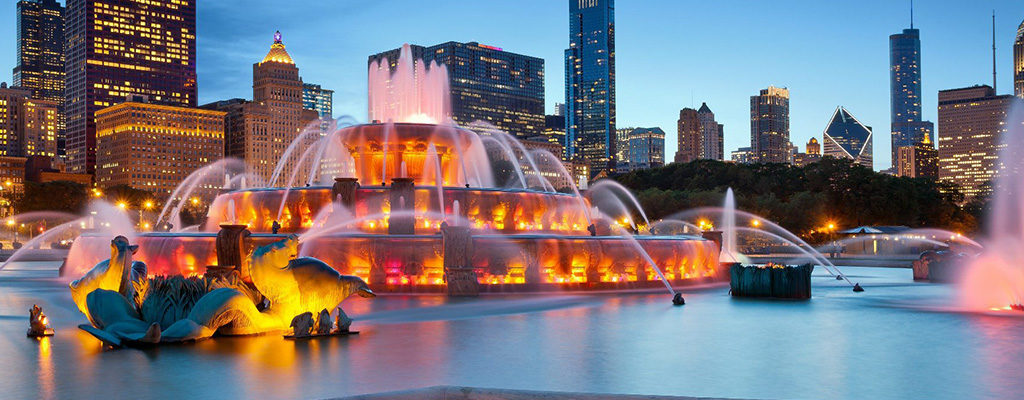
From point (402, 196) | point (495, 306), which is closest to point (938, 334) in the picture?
point (495, 306)

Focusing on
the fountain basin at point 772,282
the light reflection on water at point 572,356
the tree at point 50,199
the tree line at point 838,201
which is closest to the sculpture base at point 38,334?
the light reflection on water at point 572,356

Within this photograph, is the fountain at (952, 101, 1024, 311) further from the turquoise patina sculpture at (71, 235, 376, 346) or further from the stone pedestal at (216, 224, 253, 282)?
the stone pedestal at (216, 224, 253, 282)

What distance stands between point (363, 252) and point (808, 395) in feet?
58.8

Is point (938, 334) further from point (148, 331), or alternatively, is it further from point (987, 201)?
point (987, 201)

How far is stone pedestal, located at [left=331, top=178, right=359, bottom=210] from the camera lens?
32.8m

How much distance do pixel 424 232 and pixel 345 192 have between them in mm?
2987

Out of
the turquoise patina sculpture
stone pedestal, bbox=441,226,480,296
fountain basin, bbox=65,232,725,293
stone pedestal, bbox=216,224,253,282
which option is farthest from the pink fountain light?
the turquoise patina sculpture

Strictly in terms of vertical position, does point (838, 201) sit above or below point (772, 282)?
above

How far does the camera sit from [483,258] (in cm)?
2762

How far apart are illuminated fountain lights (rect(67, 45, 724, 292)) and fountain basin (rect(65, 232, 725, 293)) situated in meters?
0.03

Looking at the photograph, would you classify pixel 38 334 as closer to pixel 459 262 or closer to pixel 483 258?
pixel 459 262

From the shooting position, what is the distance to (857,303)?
80.9ft

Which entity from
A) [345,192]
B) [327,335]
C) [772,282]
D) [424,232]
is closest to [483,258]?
[424,232]

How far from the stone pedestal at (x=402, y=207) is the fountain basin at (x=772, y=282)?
412 inches
